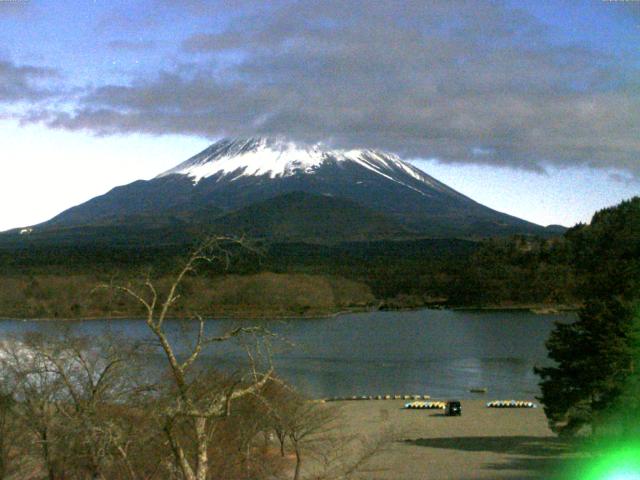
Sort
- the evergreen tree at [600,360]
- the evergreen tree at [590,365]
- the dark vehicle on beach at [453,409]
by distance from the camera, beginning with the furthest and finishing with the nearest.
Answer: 1. the dark vehicle on beach at [453,409]
2. the evergreen tree at [590,365]
3. the evergreen tree at [600,360]

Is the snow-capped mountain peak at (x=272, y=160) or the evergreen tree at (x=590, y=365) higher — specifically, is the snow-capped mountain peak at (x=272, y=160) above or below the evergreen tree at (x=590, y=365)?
above

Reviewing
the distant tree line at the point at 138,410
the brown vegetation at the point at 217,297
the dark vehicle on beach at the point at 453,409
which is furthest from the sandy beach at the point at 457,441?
the brown vegetation at the point at 217,297

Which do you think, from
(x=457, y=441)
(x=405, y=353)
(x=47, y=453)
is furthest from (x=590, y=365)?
(x=405, y=353)

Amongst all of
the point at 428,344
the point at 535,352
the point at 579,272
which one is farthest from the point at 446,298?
the point at 535,352

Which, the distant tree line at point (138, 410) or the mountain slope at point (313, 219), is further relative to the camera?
the mountain slope at point (313, 219)

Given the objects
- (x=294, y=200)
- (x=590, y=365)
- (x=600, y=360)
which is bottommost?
(x=590, y=365)

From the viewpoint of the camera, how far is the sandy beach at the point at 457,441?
55.5ft

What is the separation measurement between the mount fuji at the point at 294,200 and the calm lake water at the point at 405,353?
53.6 metres

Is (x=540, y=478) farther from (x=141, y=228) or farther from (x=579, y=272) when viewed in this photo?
(x=141, y=228)

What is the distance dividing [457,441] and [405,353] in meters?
22.6

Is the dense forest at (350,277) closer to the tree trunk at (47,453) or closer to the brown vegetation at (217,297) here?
the brown vegetation at (217,297)

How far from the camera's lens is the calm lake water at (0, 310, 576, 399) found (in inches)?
1275

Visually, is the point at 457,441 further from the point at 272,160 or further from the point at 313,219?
the point at 272,160

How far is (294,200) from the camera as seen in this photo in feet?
444
